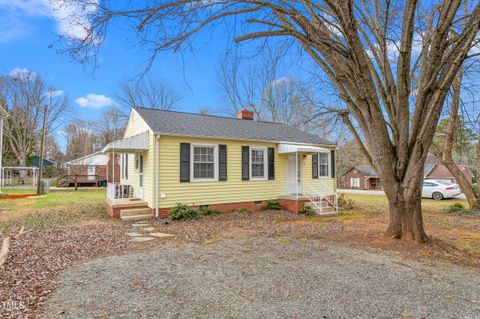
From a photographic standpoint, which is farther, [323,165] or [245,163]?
[323,165]

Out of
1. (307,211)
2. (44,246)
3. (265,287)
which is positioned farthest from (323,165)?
(44,246)

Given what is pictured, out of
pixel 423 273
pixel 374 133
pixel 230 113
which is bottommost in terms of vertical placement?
pixel 423 273

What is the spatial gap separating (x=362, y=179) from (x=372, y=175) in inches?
62.1

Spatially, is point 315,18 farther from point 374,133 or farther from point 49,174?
point 49,174

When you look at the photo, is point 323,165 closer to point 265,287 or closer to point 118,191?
point 118,191

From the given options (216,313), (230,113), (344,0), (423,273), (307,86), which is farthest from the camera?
(230,113)

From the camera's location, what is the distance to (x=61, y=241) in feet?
20.5

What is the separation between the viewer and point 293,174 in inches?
477

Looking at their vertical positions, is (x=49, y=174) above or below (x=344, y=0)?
below

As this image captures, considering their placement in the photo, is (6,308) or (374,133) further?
(374,133)

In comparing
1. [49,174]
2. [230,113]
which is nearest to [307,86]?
[230,113]

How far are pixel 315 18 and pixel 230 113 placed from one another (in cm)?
1993

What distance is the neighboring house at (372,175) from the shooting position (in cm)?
Answer: 3319

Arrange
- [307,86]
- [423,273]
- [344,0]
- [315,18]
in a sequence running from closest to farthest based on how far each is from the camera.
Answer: [423,273] < [344,0] < [315,18] < [307,86]
